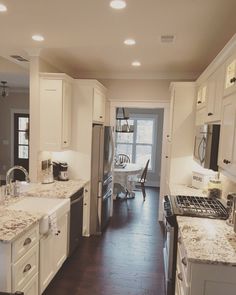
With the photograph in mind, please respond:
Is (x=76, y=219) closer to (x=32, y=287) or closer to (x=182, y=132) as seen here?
(x=32, y=287)

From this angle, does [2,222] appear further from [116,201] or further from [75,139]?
[116,201]

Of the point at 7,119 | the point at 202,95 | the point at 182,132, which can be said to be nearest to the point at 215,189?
the point at 182,132

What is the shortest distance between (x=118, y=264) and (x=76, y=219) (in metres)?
0.78

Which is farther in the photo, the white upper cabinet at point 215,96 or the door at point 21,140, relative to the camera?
the door at point 21,140

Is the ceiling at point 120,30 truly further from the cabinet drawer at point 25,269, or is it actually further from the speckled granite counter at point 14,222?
the cabinet drawer at point 25,269

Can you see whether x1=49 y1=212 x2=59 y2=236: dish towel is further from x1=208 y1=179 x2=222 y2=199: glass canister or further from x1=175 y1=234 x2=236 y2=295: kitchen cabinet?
x1=208 y1=179 x2=222 y2=199: glass canister

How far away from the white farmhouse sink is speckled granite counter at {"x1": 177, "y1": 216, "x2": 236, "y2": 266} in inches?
47.6

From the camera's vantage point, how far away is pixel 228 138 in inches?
80.2

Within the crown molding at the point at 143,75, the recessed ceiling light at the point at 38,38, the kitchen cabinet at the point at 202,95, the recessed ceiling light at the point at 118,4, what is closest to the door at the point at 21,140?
the recessed ceiling light at the point at 38,38

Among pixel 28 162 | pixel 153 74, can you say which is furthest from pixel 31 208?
pixel 153 74

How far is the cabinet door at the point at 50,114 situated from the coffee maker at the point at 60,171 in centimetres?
42

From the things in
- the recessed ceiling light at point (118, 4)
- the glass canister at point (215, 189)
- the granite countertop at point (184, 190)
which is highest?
the recessed ceiling light at point (118, 4)

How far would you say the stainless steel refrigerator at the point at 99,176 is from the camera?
3932 millimetres

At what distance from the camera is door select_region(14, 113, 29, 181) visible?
381 centimetres
